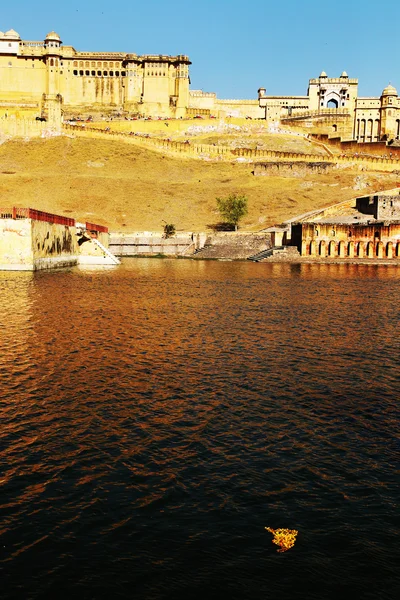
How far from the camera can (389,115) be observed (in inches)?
5837

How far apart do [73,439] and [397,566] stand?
7.58 meters

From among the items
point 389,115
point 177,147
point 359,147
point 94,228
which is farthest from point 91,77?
point 94,228

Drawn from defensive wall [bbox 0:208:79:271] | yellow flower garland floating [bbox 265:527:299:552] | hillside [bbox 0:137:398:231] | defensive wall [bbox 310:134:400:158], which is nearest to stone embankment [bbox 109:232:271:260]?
hillside [bbox 0:137:398:231]

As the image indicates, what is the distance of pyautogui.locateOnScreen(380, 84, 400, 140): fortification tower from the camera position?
148 meters

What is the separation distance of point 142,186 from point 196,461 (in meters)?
99.0

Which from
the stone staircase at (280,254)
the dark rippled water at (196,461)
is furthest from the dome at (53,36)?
the dark rippled water at (196,461)

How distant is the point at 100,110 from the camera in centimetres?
14450

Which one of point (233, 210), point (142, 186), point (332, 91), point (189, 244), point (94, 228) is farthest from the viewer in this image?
point (332, 91)

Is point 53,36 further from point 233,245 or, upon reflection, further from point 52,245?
point 52,245

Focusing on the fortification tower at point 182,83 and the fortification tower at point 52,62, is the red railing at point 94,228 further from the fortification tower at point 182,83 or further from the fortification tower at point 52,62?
the fortification tower at point 182,83

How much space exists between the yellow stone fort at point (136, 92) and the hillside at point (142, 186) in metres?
25.1

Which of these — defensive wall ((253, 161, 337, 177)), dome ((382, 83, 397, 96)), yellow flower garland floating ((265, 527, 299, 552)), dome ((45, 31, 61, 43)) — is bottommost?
yellow flower garland floating ((265, 527, 299, 552))

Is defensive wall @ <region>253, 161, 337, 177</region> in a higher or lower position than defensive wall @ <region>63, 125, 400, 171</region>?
lower

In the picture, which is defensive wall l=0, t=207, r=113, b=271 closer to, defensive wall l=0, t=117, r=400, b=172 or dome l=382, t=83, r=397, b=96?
defensive wall l=0, t=117, r=400, b=172
